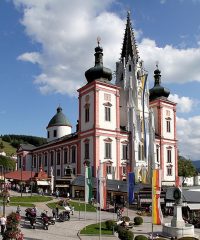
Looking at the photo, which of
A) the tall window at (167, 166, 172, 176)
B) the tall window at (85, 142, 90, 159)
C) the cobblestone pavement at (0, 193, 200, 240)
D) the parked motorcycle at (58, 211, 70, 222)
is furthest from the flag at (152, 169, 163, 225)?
the tall window at (167, 166, 172, 176)

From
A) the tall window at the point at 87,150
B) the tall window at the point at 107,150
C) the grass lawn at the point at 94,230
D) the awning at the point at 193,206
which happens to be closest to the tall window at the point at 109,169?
the tall window at the point at 107,150

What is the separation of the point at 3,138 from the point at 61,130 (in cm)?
10262

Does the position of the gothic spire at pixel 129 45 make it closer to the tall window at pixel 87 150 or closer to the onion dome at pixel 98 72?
the onion dome at pixel 98 72

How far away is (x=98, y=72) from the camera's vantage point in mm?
62531

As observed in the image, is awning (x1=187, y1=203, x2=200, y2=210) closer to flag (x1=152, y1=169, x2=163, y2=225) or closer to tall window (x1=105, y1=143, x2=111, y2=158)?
flag (x1=152, y1=169, x2=163, y2=225)

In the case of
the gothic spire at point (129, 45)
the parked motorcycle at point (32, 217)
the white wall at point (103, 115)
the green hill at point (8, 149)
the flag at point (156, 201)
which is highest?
the gothic spire at point (129, 45)

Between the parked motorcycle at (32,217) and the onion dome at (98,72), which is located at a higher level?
the onion dome at (98,72)

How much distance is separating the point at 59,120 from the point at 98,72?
101 ft

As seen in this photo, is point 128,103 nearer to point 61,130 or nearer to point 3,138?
point 61,130

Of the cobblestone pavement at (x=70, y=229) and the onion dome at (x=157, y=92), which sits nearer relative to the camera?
the cobblestone pavement at (x=70, y=229)

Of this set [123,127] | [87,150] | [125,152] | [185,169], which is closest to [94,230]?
[87,150]

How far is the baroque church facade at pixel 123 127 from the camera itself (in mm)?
60469

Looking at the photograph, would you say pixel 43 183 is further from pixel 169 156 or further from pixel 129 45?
pixel 129 45

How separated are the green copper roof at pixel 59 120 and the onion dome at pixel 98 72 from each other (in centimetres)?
2849
